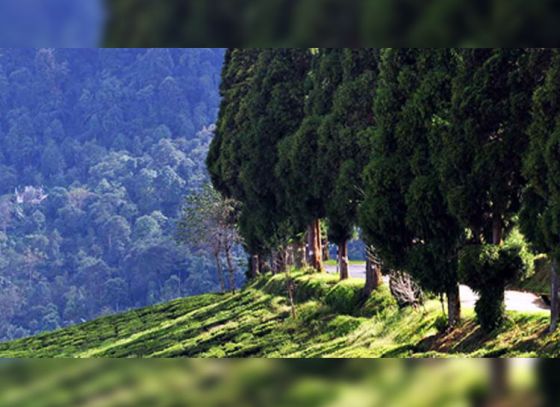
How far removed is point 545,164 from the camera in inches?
362

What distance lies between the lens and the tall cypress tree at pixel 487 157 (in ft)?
34.4

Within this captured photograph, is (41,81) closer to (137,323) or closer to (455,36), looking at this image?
(137,323)

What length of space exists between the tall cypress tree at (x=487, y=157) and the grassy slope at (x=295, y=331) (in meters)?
0.88

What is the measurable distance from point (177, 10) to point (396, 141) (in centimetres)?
1155

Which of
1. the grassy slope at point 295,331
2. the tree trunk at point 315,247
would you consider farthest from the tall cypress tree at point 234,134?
the grassy slope at point 295,331

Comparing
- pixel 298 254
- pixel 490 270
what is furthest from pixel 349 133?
pixel 298 254

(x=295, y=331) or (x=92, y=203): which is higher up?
(x=92, y=203)

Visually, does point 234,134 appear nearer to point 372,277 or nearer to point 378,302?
point 372,277

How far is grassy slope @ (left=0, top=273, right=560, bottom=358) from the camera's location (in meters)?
11.5

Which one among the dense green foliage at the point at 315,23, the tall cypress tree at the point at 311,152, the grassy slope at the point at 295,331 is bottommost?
the grassy slope at the point at 295,331

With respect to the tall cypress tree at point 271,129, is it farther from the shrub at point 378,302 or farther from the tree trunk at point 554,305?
the tree trunk at point 554,305

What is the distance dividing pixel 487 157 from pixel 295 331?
29.3ft

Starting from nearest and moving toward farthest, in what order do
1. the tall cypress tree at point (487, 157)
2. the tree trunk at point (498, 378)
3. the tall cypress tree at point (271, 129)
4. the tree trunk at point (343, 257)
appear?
the tree trunk at point (498, 378) < the tall cypress tree at point (487, 157) < the tree trunk at point (343, 257) < the tall cypress tree at point (271, 129)

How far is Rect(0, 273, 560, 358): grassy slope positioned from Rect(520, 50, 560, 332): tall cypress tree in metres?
1.27
